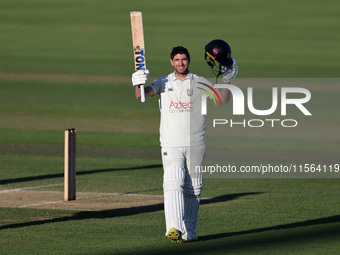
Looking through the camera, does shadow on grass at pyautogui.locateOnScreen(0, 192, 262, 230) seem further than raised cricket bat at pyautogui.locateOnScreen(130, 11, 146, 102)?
Yes

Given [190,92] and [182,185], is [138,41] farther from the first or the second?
[182,185]

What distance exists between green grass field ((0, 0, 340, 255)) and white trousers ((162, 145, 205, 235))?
32cm

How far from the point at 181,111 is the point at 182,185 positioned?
0.83 meters

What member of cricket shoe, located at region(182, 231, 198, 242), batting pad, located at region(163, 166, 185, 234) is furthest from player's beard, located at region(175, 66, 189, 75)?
cricket shoe, located at region(182, 231, 198, 242)

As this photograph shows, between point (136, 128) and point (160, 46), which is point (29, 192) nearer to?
point (136, 128)

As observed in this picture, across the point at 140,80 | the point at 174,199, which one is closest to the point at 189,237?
the point at 174,199

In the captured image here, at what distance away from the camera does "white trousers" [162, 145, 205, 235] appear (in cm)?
992

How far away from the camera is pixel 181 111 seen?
10.2 meters

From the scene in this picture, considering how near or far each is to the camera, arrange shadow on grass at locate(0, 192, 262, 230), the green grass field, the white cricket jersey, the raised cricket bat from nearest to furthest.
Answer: the white cricket jersey < the raised cricket bat < the green grass field < shadow on grass at locate(0, 192, 262, 230)

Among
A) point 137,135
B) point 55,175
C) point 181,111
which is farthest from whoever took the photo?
point 137,135

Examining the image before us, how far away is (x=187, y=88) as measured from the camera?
1025 centimetres

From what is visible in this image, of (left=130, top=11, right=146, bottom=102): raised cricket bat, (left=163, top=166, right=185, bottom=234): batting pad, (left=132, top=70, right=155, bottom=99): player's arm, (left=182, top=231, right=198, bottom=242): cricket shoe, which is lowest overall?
(left=182, top=231, right=198, bottom=242): cricket shoe

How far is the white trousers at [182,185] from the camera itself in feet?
32.6

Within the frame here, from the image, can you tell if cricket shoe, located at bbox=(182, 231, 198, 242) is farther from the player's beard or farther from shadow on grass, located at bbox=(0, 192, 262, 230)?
shadow on grass, located at bbox=(0, 192, 262, 230)
